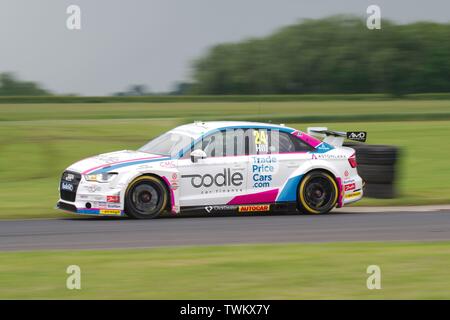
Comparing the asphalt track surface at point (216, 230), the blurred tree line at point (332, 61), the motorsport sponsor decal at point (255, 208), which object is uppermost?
the blurred tree line at point (332, 61)

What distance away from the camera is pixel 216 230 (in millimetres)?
11844

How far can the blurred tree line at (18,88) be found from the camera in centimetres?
3531

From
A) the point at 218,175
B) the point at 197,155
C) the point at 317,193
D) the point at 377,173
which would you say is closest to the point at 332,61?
the point at 377,173

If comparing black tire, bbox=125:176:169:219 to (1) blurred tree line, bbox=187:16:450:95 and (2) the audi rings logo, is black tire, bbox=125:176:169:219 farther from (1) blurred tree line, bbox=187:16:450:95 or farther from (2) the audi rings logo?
(1) blurred tree line, bbox=187:16:450:95

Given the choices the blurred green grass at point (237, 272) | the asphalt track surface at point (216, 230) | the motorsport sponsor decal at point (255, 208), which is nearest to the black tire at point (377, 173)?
the asphalt track surface at point (216, 230)

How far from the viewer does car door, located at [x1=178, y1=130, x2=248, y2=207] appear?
43.4 feet

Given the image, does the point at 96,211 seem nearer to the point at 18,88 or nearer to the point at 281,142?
the point at 281,142

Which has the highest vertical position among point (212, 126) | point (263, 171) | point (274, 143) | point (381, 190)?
point (212, 126)

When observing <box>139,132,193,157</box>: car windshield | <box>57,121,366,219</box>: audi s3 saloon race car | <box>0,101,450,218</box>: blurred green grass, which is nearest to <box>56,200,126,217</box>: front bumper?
<box>57,121,366,219</box>: audi s3 saloon race car

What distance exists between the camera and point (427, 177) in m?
20.3

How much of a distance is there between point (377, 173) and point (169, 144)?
13.4 feet

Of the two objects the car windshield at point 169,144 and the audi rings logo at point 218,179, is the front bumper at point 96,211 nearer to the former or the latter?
the audi rings logo at point 218,179
